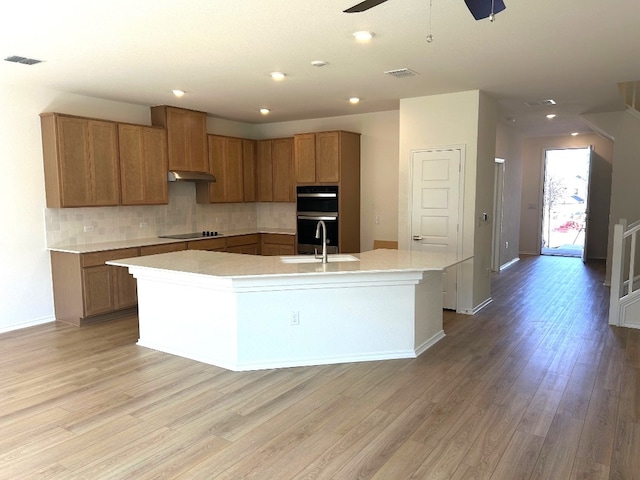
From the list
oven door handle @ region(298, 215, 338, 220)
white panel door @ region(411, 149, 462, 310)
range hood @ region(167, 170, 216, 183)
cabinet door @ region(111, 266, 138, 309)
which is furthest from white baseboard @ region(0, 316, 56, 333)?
white panel door @ region(411, 149, 462, 310)

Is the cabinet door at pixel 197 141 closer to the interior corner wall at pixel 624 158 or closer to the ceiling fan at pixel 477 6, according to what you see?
the ceiling fan at pixel 477 6

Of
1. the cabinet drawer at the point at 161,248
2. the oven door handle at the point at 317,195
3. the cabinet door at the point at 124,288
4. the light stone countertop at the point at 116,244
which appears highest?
the oven door handle at the point at 317,195

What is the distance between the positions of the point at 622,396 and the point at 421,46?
308 centimetres

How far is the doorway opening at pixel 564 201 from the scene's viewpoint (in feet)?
34.5

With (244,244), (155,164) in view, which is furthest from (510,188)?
(155,164)

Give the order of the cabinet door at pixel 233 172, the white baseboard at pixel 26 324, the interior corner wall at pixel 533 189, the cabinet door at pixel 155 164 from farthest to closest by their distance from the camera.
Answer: the interior corner wall at pixel 533 189 < the cabinet door at pixel 233 172 < the cabinet door at pixel 155 164 < the white baseboard at pixel 26 324

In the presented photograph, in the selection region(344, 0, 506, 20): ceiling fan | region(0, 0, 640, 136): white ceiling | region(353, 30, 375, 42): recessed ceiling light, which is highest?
region(0, 0, 640, 136): white ceiling

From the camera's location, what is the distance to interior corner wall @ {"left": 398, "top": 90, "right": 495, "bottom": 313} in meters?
5.45

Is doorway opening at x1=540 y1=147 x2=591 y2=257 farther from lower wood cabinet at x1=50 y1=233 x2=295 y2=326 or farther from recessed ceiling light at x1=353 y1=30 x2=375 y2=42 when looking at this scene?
lower wood cabinet at x1=50 y1=233 x2=295 y2=326

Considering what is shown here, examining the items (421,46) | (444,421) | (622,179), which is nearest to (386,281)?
(444,421)

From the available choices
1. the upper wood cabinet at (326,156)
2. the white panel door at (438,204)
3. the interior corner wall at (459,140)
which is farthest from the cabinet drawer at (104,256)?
the white panel door at (438,204)

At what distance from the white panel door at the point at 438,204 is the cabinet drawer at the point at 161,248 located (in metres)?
3.06

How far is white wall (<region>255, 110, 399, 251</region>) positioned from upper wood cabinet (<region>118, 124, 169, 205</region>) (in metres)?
2.80

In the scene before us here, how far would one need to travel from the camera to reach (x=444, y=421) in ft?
9.97
